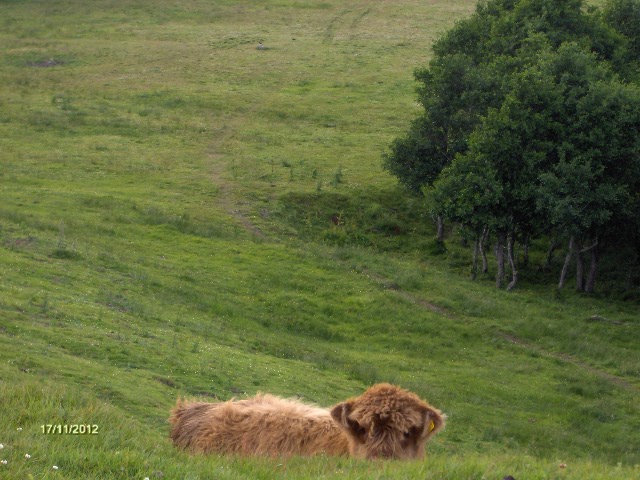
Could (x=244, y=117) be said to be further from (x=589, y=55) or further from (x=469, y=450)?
(x=469, y=450)

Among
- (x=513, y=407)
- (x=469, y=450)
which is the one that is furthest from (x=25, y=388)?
(x=513, y=407)

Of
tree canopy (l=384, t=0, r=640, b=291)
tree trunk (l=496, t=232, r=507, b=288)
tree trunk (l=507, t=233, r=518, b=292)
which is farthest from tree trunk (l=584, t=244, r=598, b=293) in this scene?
tree trunk (l=496, t=232, r=507, b=288)

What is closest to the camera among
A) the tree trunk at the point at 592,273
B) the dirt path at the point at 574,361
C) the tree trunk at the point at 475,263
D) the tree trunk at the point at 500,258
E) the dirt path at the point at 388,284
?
the dirt path at the point at 574,361

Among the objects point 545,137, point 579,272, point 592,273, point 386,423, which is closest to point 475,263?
point 579,272

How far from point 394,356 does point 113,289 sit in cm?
870

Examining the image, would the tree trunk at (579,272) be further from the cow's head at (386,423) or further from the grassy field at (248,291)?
the cow's head at (386,423)

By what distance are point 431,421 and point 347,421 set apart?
87 cm

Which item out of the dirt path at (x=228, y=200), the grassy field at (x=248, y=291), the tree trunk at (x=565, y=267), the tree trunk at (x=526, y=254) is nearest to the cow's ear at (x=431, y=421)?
the grassy field at (x=248, y=291)

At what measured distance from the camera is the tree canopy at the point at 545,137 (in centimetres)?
3281

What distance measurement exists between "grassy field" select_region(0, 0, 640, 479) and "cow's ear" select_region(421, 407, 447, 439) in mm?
802

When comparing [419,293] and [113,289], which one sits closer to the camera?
[113,289]

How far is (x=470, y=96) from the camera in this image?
123 ft

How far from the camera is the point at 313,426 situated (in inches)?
362

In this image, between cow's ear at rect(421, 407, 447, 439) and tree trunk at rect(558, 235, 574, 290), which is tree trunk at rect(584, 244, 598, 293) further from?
cow's ear at rect(421, 407, 447, 439)
